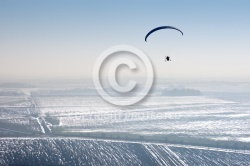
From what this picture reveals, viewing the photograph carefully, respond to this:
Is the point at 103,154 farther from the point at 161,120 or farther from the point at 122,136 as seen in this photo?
the point at 161,120

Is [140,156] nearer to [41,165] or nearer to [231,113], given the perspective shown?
[41,165]

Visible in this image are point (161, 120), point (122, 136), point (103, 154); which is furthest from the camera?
point (161, 120)

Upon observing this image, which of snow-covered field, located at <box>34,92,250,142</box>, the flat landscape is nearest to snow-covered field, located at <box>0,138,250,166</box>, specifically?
the flat landscape

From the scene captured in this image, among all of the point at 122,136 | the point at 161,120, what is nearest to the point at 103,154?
the point at 122,136

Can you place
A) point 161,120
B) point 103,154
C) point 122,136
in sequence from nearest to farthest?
point 103,154, point 122,136, point 161,120

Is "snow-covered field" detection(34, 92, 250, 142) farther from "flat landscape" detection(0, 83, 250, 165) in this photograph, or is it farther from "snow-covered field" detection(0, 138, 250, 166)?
"snow-covered field" detection(0, 138, 250, 166)

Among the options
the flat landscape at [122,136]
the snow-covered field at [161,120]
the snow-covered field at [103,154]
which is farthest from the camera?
the snow-covered field at [161,120]

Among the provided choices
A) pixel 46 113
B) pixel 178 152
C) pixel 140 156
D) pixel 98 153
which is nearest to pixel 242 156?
pixel 178 152

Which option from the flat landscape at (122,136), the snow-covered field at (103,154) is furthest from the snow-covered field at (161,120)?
the snow-covered field at (103,154)

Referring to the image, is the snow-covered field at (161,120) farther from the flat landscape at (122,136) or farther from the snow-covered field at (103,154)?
the snow-covered field at (103,154)

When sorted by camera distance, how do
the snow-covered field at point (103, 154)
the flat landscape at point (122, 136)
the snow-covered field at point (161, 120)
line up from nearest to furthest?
the snow-covered field at point (103, 154)
the flat landscape at point (122, 136)
the snow-covered field at point (161, 120)

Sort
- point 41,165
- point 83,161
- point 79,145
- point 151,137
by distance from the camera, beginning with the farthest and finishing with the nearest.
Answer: point 151,137 < point 79,145 < point 83,161 < point 41,165
